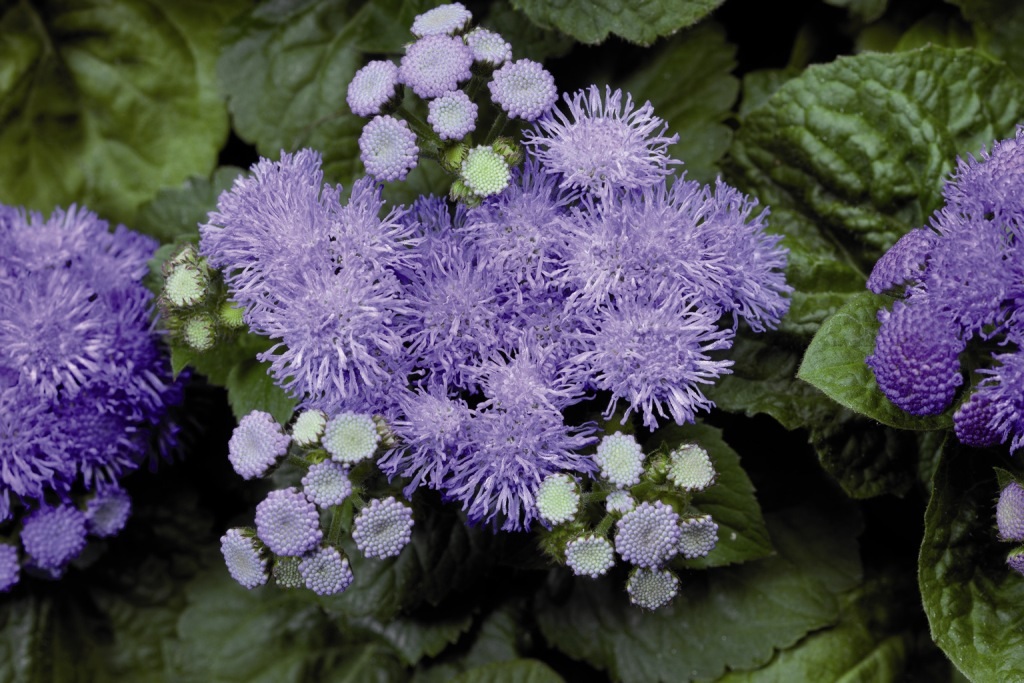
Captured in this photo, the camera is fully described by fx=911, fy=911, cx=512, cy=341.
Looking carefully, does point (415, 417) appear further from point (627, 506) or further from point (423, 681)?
point (423, 681)

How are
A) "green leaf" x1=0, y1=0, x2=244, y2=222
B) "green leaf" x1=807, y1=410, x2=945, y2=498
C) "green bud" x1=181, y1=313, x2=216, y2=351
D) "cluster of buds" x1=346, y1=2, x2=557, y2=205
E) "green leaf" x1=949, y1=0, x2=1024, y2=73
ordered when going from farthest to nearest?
"green leaf" x1=0, y1=0, x2=244, y2=222
"green leaf" x1=949, y1=0, x2=1024, y2=73
"green leaf" x1=807, y1=410, x2=945, y2=498
"green bud" x1=181, y1=313, x2=216, y2=351
"cluster of buds" x1=346, y1=2, x2=557, y2=205

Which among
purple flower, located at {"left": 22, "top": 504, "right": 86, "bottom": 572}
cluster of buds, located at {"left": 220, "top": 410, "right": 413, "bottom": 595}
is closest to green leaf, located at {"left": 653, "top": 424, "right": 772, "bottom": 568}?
cluster of buds, located at {"left": 220, "top": 410, "right": 413, "bottom": 595}

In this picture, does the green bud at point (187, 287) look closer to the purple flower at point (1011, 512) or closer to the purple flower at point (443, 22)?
the purple flower at point (443, 22)

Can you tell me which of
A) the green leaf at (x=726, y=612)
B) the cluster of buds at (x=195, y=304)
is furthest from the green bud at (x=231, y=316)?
the green leaf at (x=726, y=612)

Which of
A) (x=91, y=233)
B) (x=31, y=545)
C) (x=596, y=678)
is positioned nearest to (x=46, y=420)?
(x=31, y=545)

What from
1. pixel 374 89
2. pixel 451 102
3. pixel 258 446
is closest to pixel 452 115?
pixel 451 102

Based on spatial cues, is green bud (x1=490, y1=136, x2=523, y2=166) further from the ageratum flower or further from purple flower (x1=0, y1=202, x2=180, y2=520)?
purple flower (x1=0, y1=202, x2=180, y2=520)
